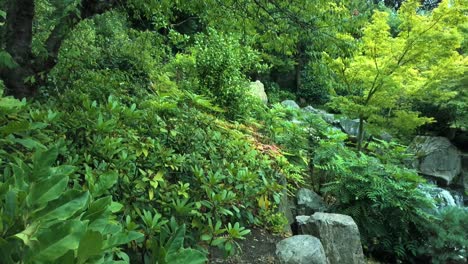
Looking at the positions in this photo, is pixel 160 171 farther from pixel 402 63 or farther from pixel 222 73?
pixel 402 63

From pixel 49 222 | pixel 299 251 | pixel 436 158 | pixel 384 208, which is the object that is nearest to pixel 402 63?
pixel 436 158

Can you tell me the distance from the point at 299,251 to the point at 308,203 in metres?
3.21

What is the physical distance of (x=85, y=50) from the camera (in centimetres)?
462

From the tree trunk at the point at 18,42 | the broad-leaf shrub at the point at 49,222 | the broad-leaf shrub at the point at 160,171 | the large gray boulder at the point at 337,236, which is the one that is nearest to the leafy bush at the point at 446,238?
the large gray boulder at the point at 337,236

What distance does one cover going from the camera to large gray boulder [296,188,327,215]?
657 centimetres

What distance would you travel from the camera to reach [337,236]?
5023mm

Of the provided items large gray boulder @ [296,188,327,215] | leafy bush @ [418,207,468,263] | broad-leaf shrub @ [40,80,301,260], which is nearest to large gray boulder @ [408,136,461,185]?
leafy bush @ [418,207,468,263]

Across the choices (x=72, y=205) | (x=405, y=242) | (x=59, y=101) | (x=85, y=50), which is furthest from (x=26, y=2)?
(x=405, y=242)

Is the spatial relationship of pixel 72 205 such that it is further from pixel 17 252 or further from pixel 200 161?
pixel 200 161

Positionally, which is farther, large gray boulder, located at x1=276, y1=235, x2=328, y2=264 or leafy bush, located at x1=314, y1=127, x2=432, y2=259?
leafy bush, located at x1=314, y1=127, x2=432, y2=259

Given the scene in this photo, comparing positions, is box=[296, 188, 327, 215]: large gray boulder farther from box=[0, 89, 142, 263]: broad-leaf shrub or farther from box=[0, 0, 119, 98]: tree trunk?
box=[0, 89, 142, 263]: broad-leaf shrub

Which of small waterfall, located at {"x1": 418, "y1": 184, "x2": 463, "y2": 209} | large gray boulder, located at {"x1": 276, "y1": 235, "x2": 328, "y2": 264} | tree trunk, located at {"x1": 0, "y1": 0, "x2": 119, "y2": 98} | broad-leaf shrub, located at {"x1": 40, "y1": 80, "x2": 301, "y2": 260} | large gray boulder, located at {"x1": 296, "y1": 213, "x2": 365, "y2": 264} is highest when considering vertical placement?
tree trunk, located at {"x1": 0, "y1": 0, "x2": 119, "y2": 98}

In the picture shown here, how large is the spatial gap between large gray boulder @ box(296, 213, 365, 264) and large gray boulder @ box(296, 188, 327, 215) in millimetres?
1395

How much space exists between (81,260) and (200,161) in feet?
6.83
